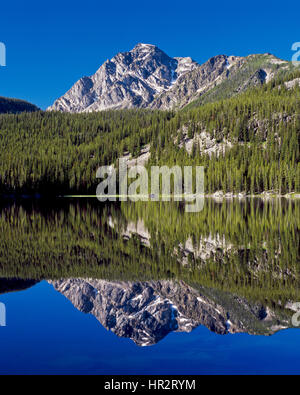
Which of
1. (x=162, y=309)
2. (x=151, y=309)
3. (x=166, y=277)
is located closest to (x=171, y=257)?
(x=166, y=277)

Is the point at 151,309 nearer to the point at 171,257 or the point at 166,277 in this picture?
the point at 166,277

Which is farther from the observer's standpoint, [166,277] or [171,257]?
[171,257]

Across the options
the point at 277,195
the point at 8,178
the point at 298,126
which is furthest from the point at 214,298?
the point at 298,126

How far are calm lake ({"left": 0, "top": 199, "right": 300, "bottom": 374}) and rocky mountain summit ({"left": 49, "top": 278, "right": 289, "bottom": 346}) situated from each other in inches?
1.8

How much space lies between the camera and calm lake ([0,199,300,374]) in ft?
36.4

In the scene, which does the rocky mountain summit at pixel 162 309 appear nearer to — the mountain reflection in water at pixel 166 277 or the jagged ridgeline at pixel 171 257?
the mountain reflection in water at pixel 166 277

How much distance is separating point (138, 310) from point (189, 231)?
76.0 feet

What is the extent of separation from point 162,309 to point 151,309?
1.69ft

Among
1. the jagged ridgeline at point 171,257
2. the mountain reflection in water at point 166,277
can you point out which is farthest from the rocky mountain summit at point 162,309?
the jagged ridgeline at point 171,257

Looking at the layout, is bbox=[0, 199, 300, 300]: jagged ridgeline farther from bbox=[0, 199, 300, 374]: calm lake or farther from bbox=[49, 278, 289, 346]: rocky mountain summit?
bbox=[49, 278, 289, 346]: rocky mountain summit

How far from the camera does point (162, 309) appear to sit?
52.0 ft

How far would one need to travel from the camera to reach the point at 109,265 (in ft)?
75.7

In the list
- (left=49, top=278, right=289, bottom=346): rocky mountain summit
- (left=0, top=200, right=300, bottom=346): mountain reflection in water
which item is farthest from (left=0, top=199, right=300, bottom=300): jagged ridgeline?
(left=49, top=278, right=289, bottom=346): rocky mountain summit
